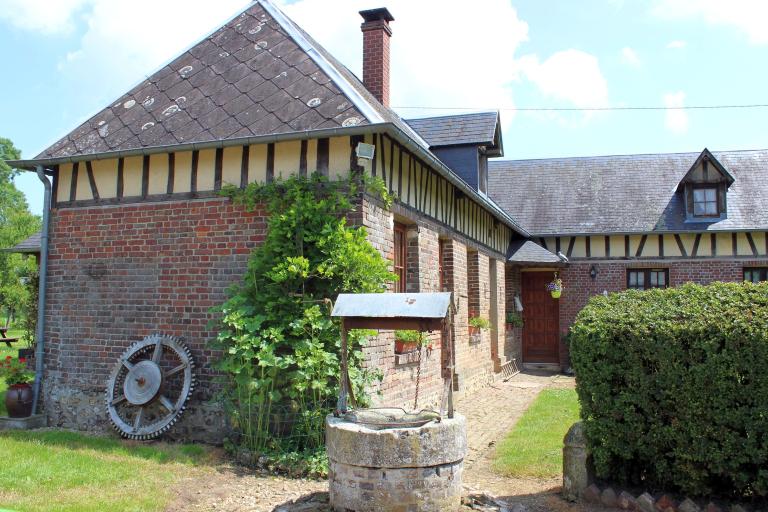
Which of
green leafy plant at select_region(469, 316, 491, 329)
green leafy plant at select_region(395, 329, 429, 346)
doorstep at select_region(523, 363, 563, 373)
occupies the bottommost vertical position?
doorstep at select_region(523, 363, 563, 373)

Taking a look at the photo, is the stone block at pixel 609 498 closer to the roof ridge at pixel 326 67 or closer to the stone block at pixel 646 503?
the stone block at pixel 646 503

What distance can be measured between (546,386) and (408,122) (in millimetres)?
6112

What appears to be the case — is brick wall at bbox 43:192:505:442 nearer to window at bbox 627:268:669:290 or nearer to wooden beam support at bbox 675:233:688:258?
window at bbox 627:268:669:290

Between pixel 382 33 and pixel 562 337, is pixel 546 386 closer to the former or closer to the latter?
pixel 562 337

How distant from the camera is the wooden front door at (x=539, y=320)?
57.4 ft

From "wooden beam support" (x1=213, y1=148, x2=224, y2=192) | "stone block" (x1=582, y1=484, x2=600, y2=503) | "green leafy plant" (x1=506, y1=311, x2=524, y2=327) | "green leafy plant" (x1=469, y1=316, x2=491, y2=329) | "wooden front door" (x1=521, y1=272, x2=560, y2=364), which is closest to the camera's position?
"stone block" (x1=582, y1=484, x2=600, y2=503)

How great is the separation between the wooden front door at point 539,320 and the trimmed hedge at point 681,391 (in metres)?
12.1

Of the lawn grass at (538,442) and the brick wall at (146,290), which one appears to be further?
the brick wall at (146,290)

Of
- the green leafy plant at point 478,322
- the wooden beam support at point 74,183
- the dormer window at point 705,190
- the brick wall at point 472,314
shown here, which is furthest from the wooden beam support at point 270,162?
the dormer window at point 705,190

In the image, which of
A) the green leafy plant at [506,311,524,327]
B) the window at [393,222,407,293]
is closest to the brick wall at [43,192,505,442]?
the window at [393,222,407,293]

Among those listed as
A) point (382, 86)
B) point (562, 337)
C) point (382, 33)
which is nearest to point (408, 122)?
point (382, 86)

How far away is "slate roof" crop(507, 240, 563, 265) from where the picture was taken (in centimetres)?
1569

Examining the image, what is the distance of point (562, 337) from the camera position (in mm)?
16891

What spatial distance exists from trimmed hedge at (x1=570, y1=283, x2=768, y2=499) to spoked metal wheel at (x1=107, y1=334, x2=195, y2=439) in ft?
14.2
